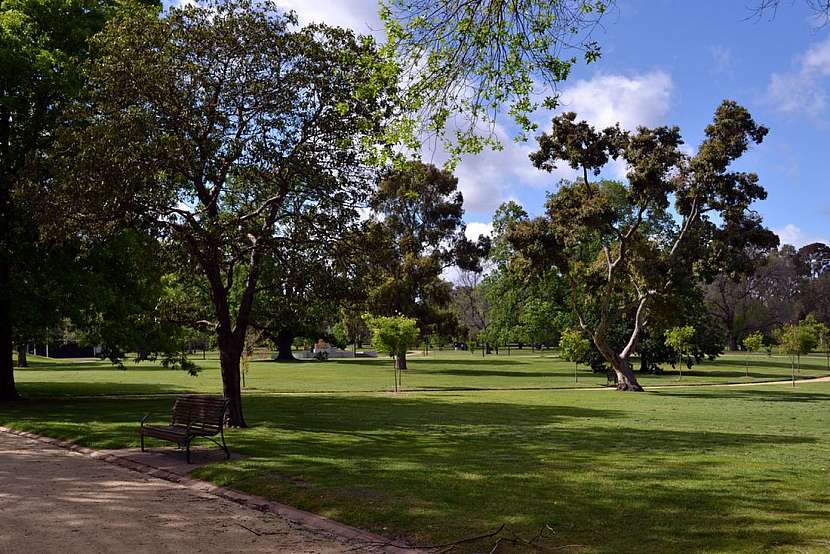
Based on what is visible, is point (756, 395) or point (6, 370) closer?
point (6, 370)

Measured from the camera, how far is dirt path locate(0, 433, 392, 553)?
20.6 feet

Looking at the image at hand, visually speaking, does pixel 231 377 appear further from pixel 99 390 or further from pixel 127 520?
pixel 99 390

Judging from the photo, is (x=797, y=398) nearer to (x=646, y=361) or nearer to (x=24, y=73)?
(x=646, y=361)

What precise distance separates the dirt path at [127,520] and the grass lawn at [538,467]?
25.9 inches

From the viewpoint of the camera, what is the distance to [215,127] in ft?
46.3

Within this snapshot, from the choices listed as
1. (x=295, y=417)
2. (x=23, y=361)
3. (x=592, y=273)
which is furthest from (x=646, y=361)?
(x=23, y=361)

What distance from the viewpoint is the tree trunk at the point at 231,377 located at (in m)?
14.8

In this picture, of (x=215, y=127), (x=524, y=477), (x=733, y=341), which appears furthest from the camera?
(x=733, y=341)

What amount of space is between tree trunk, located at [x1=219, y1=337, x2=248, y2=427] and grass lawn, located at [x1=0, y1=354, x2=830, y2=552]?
471 mm

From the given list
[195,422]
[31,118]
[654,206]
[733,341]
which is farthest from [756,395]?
[733,341]

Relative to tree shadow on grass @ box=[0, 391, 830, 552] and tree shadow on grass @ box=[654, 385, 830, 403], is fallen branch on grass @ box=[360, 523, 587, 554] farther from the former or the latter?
tree shadow on grass @ box=[654, 385, 830, 403]

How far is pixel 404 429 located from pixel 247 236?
513cm

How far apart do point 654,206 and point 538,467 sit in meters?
24.8

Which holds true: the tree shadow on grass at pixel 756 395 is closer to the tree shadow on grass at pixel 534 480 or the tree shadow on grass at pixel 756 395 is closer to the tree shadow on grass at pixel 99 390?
the tree shadow on grass at pixel 534 480
